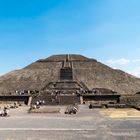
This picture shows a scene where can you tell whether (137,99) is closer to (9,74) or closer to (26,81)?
(26,81)

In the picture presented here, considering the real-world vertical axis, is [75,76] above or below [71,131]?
above

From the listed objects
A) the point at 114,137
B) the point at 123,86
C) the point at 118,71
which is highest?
the point at 118,71

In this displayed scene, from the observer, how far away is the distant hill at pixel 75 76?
2808 inches

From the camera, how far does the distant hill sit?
71.3 metres

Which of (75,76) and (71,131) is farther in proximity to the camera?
(75,76)

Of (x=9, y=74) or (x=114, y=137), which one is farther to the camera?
(x=9, y=74)

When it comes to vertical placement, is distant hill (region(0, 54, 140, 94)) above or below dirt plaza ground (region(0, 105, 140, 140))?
above

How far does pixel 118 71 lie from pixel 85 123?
196ft

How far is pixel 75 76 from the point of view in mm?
76250

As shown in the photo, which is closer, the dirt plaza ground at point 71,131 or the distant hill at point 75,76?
the dirt plaza ground at point 71,131

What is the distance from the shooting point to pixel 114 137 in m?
19.1

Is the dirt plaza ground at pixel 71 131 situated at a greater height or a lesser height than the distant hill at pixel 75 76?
lesser

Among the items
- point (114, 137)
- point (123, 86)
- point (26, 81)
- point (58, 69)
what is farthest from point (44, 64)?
point (114, 137)

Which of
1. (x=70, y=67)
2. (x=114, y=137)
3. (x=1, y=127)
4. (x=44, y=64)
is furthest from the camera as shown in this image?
(x=44, y=64)
